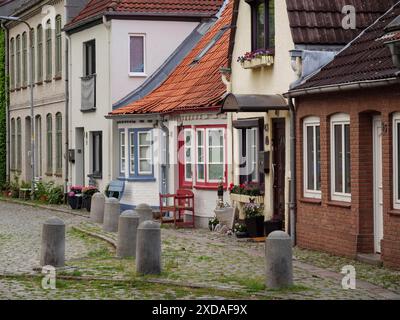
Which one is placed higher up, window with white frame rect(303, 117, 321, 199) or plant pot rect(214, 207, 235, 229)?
window with white frame rect(303, 117, 321, 199)

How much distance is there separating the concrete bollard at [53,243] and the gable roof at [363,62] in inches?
198

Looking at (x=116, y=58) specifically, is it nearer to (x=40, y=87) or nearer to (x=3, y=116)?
(x=40, y=87)

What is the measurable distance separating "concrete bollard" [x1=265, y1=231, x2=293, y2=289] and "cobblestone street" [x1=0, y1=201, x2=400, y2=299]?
0.14 meters

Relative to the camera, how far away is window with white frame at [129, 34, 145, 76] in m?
34.4

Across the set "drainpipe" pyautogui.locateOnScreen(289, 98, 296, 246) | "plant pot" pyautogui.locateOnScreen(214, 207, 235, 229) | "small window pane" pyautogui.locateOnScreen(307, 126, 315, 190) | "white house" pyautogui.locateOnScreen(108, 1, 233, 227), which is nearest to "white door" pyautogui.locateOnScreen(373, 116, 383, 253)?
"small window pane" pyautogui.locateOnScreen(307, 126, 315, 190)

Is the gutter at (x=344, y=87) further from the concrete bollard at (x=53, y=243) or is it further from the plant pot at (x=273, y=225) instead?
the concrete bollard at (x=53, y=243)

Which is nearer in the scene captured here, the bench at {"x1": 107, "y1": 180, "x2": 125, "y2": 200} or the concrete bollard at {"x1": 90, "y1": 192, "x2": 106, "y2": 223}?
the concrete bollard at {"x1": 90, "y1": 192, "x2": 106, "y2": 223}

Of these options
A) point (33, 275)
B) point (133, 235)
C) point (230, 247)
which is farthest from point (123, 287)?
point (230, 247)

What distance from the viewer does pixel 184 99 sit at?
2903 centimetres

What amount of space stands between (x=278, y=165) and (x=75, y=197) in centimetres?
1356

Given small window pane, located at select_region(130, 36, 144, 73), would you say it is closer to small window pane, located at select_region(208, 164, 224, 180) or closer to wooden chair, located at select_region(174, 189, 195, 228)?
wooden chair, located at select_region(174, 189, 195, 228)

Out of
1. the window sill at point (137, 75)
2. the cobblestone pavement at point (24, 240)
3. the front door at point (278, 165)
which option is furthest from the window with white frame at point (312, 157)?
the window sill at point (137, 75)

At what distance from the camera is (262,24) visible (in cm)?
2381
